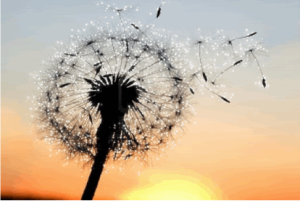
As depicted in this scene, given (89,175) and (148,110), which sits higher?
(148,110)

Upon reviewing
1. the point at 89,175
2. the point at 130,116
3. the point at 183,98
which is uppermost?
the point at 183,98

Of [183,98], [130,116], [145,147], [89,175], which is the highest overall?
[183,98]

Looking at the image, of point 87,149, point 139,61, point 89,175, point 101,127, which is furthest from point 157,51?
point 89,175

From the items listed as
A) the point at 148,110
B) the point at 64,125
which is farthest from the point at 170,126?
the point at 64,125

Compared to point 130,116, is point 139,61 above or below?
above

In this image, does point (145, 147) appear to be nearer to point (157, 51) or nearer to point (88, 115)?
point (88, 115)

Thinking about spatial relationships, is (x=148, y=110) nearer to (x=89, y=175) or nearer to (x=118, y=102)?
(x=118, y=102)

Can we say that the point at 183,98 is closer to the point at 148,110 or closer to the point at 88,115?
the point at 148,110
